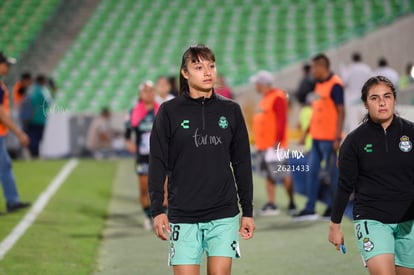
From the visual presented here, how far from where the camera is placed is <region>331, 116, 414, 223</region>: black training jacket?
568 cm

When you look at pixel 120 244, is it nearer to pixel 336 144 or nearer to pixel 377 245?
pixel 336 144

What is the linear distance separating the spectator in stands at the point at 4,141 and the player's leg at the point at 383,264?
735cm

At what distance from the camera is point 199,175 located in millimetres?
5387

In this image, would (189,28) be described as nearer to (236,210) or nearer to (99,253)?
(99,253)

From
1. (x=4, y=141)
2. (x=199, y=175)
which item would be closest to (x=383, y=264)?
(x=199, y=175)

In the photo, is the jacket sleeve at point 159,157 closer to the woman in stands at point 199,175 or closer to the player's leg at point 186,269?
the woman in stands at point 199,175

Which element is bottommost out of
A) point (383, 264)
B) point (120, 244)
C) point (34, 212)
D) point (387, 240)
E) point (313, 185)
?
point (34, 212)

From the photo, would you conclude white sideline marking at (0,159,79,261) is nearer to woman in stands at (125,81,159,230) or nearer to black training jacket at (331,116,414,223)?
woman in stands at (125,81,159,230)

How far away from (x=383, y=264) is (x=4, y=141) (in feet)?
25.8

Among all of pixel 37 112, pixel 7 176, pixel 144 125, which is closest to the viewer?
pixel 144 125

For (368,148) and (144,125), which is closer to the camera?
(368,148)

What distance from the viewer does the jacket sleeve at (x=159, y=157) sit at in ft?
17.7

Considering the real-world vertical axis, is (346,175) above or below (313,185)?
above

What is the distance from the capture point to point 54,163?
22.2 m
